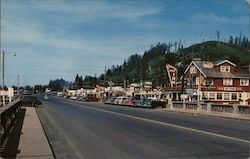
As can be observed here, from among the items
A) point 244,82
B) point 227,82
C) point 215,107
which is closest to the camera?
point 215,107

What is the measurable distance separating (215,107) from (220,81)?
4983 cm

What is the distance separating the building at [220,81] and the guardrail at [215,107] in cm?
3525

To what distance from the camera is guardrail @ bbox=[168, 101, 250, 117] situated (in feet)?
120

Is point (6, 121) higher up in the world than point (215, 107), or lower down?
lower down

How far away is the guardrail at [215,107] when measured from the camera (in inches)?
1446

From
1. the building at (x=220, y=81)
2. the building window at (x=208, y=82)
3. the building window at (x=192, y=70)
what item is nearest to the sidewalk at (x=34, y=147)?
the building at (x=220, y=81)

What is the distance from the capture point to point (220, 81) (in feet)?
297

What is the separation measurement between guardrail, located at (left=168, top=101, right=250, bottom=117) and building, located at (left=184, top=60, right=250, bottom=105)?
35246 mm

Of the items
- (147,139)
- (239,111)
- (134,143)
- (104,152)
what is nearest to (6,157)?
(104,152)

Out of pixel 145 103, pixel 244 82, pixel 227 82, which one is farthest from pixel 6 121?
pixel 244 82

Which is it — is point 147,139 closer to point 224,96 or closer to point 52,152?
point 52,152

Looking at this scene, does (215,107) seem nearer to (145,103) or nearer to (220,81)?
(145,103)

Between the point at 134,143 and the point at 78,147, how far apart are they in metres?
1.95

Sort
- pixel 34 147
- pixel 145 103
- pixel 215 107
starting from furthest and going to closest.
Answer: pixel 145 103
pixel 215 107
pixel 34 147
